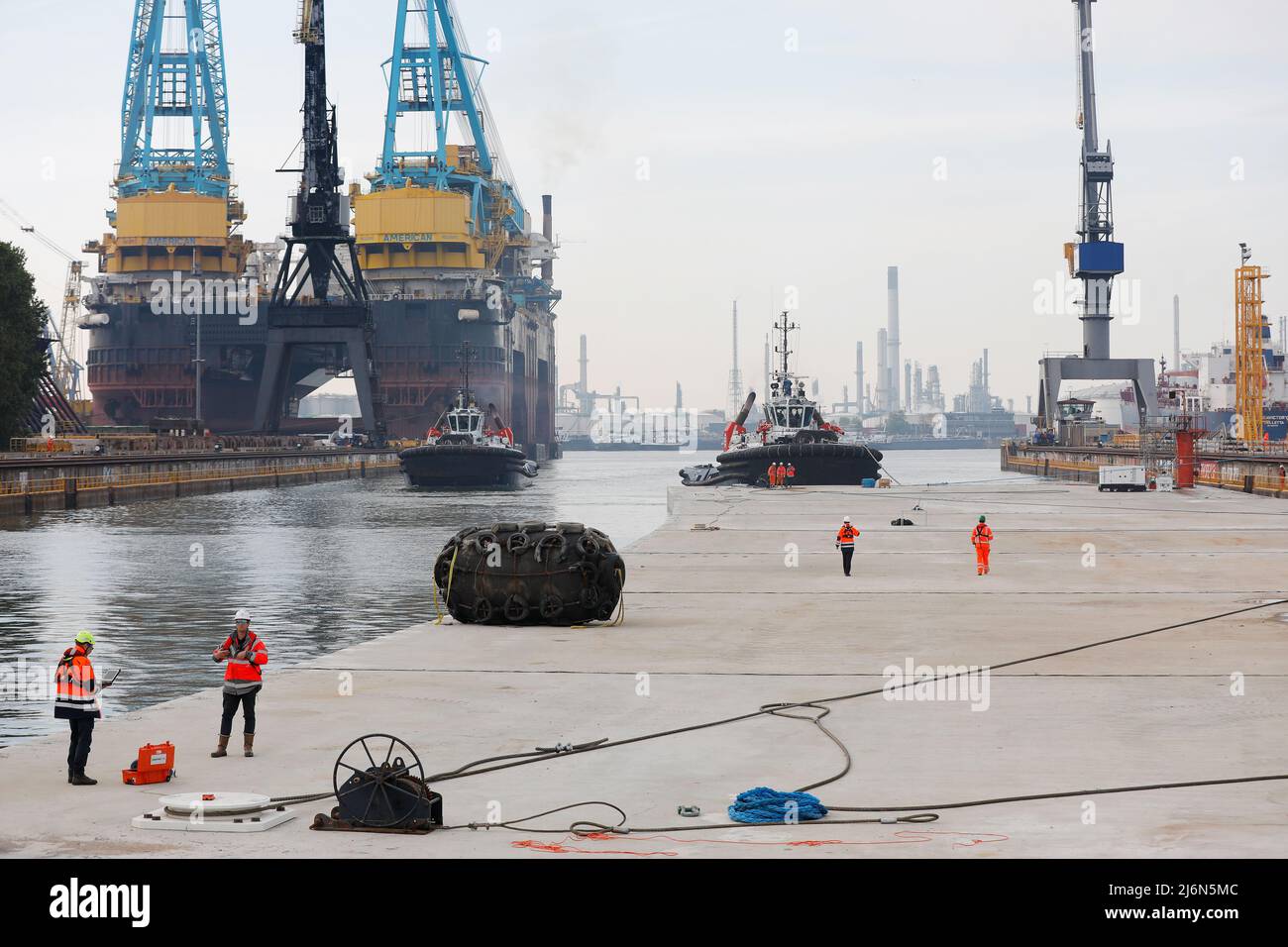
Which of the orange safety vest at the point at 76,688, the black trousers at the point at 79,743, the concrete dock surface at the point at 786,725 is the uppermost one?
the orange safety vest at the point at 76,688

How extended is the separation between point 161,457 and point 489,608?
248 ft

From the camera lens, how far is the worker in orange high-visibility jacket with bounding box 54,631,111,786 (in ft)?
44.6

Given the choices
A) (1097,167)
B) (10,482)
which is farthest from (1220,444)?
(10,482)

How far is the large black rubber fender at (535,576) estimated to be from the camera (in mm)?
26328

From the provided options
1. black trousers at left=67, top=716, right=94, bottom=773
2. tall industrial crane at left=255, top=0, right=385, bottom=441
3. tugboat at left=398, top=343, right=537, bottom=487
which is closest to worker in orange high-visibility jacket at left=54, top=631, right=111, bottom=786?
black trousers at left=67, top=716, right=94, bottom=773

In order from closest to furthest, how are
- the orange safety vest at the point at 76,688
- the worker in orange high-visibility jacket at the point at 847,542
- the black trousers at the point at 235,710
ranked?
the orange safety vest at the point at 76,688 → the black trousers at the point at 235,710 → the worker in orange high-visibility jacket at the point at 847,542

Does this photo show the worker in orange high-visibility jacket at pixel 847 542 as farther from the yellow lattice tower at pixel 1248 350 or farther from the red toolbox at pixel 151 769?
the yellow lattice tower at pixel 1248 350

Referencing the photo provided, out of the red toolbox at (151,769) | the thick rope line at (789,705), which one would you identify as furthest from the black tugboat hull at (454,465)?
the red toolbox at (151,769)

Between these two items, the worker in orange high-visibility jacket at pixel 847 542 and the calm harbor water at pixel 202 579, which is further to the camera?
the worker in orange high-visibility jacket at pixel 847 542

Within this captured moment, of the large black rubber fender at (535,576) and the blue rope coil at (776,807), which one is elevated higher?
the large black rubber fender at (535,576)

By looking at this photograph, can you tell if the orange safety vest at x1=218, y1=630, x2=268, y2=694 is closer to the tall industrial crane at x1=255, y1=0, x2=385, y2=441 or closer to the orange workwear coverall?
the orange workwear coverall

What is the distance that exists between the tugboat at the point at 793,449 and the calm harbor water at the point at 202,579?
12.8 metres

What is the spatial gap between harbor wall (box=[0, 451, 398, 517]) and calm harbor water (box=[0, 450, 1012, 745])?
6.07ft

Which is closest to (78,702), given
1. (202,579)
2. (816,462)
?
(202,579)
